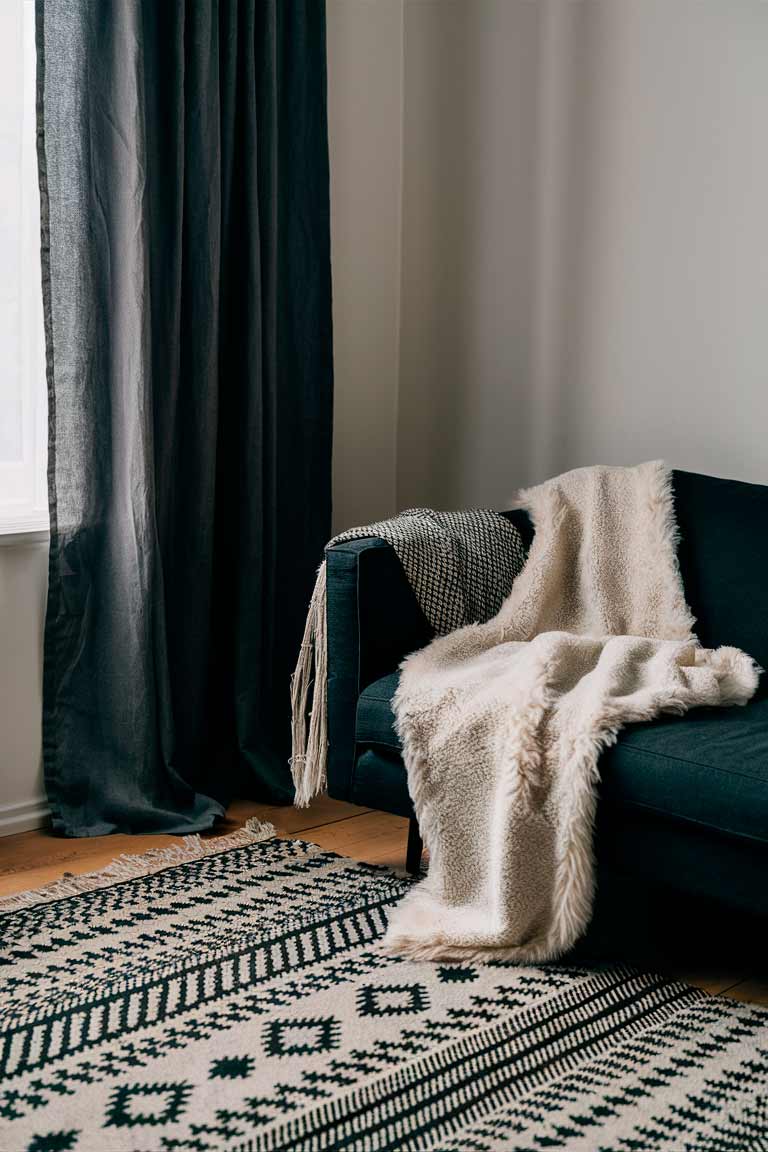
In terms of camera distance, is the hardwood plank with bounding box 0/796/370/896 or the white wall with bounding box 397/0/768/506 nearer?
the hardwood plank with bounding box 0/796/370/896

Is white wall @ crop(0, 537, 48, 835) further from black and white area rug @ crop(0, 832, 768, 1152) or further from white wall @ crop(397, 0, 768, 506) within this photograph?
white wall @ crop(397, 0, 768, 506)

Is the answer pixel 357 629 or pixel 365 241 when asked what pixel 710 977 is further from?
pixel 365 241

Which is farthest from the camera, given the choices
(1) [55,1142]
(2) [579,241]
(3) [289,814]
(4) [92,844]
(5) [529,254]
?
(5) [529,254]

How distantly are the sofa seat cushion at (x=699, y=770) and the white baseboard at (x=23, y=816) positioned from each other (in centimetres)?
139

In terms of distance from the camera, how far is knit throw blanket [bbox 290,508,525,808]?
2434 millimetres

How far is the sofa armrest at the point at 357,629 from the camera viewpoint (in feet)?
7.66

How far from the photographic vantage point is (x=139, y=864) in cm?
249

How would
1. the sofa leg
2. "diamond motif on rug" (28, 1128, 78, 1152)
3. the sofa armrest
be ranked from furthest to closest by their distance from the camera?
the sofa leg < the sofa armrest < "diamond motif on rug" (28, 1128, 78, 1152)

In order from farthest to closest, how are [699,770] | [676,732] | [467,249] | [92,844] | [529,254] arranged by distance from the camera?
[467,249] < [529,254] < [92,844] < [676,732] < [699,770]

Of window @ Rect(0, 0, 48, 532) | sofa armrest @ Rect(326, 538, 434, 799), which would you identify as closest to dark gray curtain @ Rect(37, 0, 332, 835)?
window @ Rect(0, 0, 48, 532)

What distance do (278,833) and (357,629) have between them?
64 centimetres

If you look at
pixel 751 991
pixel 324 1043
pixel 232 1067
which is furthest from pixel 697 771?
pixel 232 1067

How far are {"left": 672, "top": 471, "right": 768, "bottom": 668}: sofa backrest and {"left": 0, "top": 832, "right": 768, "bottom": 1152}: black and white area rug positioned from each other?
0.76 metres

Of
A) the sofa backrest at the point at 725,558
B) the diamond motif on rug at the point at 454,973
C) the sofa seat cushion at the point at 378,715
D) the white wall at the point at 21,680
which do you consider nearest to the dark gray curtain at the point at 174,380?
the white wall at the point at 21,680
